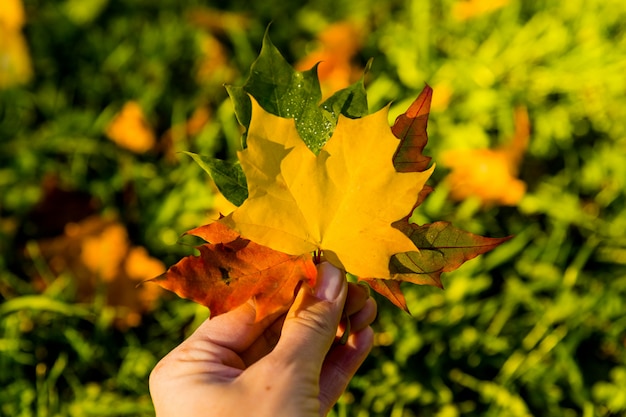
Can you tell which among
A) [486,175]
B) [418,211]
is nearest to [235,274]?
[418,211]

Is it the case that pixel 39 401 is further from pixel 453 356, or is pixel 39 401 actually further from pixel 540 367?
pixel 540 367

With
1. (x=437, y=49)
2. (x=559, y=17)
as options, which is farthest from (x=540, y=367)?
(x=559, y=17)

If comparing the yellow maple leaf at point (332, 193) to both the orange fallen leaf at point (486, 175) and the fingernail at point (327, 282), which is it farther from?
the orange fallen leaf at point (486, 175)

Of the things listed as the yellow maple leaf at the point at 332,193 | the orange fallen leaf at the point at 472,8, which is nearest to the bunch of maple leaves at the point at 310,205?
the yellow maple leaf at the point at 332,193

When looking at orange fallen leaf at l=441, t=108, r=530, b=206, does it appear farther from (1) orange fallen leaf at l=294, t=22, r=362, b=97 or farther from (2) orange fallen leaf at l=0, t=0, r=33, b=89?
(2) orange fallen leaf at l=0, t=0, r=33, b=89

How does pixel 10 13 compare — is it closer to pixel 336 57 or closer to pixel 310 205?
pixel 336 57
